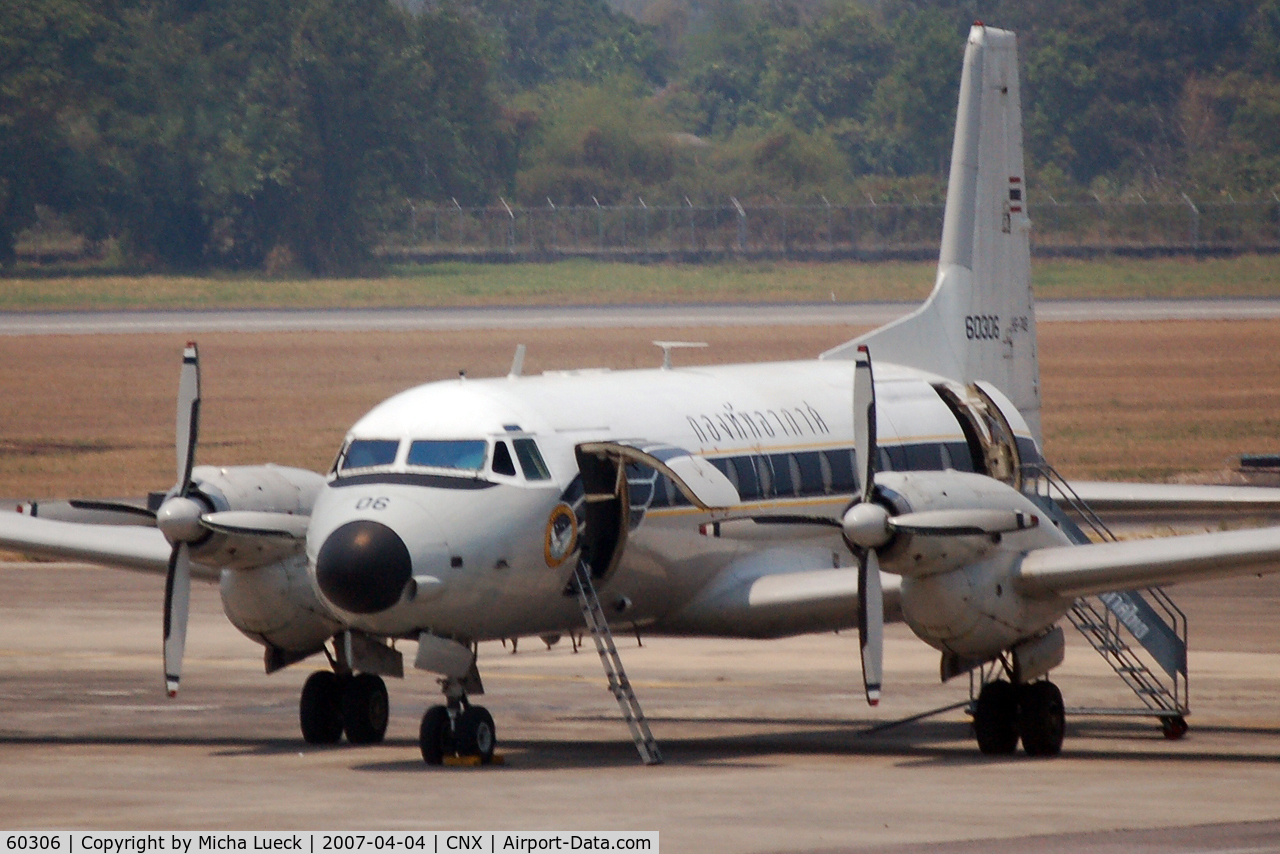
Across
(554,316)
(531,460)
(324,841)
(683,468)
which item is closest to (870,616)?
(683,468)

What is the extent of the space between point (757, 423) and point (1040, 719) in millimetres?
4389

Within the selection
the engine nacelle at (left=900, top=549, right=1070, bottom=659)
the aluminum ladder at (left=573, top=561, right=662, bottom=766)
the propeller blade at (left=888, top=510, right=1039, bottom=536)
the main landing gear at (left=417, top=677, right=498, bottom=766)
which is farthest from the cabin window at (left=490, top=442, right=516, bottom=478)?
the engine nacelle at (left=900, top=549, right=1070, bottom=659)

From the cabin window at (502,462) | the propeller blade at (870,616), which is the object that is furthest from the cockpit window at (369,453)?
the propeller blade at (870,616)

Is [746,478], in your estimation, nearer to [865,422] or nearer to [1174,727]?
[865,422]

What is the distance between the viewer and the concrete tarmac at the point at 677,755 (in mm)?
15531

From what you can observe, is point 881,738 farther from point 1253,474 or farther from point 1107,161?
point 1107,161

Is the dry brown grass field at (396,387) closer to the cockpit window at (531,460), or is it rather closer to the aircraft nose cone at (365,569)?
the cockpit window at (531,460)

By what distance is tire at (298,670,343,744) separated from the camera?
68.0ft

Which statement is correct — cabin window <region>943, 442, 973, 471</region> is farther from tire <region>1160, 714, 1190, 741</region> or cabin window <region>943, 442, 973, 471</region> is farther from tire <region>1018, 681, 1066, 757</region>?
tire <region>1018, 681, 1066, 757</region>

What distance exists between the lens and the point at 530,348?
77.4 m

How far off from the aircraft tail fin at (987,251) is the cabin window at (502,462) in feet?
27.6

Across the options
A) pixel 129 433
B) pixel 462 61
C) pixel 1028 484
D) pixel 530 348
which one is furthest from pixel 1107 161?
pixel 1028 484

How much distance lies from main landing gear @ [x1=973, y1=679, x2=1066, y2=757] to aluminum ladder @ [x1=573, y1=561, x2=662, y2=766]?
9.79 ft

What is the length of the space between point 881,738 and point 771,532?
89.3 inches
